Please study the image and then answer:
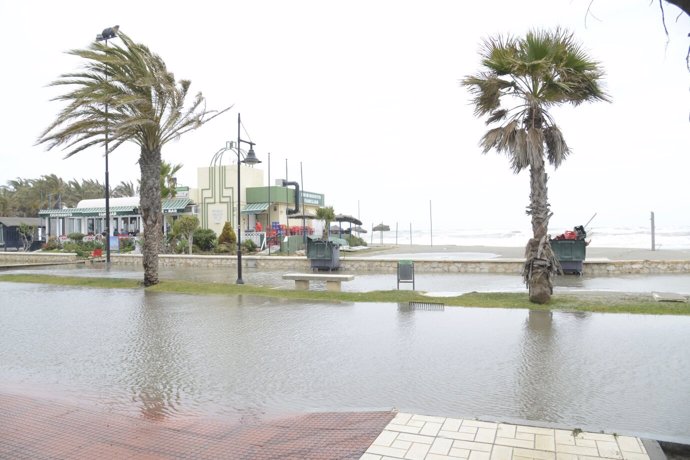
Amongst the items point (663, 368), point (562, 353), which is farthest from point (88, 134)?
point (663, 368)

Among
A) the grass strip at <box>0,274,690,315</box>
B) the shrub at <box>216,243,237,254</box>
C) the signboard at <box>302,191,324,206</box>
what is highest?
the signboard at <box>302,191,324,206</box>

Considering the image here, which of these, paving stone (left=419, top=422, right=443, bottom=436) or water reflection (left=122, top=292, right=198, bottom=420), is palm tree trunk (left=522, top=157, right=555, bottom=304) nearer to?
water reflection (left=122, top=292, right=198, bottom=420)

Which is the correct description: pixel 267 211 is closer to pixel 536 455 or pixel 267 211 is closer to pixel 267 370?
pixel 267 370

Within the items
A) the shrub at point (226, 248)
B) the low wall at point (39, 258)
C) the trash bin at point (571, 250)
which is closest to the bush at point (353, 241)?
the shrub at point (226, 248)

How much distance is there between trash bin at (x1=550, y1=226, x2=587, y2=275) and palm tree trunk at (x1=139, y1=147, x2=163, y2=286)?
12.8 metres

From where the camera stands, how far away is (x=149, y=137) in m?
16.3

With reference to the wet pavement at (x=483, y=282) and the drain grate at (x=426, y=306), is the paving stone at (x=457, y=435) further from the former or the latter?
the wet pavement at (x=483, y=282)

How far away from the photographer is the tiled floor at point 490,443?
12.5 feet

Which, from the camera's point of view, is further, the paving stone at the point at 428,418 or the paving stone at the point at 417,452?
the paving stone at the point at 428,418

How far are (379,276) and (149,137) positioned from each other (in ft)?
29.8

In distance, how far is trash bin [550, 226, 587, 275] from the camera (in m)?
17.3

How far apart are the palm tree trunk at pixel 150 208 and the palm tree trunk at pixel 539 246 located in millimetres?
11097

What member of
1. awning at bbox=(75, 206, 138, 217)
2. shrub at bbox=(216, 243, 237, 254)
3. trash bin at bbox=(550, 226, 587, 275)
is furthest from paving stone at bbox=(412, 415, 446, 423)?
awning at bbox=(75, 206, 138, 217)

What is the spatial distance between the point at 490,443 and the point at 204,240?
29532 millimetres
